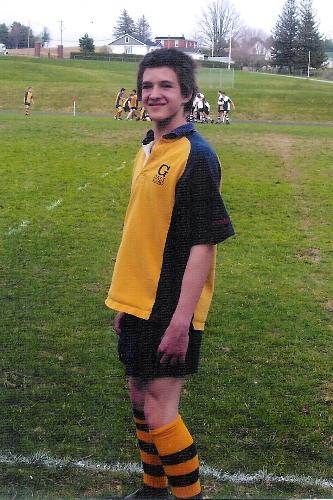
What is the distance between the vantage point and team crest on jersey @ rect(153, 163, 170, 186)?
6.34 feet

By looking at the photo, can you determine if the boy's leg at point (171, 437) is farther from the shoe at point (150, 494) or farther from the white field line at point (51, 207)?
the white field line at point (51, 207)

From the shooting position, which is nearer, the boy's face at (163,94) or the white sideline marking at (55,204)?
the boy's face at (163,94)

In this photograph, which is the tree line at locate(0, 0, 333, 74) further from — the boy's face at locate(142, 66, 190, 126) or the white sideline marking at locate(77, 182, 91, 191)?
the white sideline marking at locate(77, 182, 91, 191)

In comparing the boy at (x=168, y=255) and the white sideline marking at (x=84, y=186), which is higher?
the boy at (x=168, y=255)

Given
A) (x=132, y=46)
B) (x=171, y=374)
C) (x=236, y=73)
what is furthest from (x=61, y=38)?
(x=171, y=374)

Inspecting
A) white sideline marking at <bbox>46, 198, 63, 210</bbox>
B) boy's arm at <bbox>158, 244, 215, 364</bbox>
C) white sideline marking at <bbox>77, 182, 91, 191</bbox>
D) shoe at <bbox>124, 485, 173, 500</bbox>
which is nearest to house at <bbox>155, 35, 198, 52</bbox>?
boy's arm at <bbox>158, 244, 215, 364</bbox>

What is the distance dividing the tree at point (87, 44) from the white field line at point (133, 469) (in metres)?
1.49

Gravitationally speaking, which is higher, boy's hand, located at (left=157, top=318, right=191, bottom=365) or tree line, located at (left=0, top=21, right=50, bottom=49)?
tree line, located at (left=0, top=21, right=50, bottom=49)

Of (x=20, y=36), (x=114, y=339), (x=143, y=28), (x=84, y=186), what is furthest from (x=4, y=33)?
(x=84, y=186)

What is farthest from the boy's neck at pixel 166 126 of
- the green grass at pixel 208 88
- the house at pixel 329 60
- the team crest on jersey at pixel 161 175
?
the house at pixel 329 60

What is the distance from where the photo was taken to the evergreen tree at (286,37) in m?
3.05

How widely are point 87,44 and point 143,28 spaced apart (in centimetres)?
23

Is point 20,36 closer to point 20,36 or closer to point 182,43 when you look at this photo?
point 20,36

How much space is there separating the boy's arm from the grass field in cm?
70
